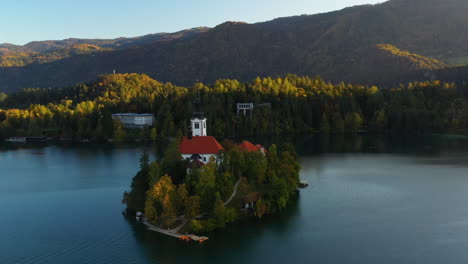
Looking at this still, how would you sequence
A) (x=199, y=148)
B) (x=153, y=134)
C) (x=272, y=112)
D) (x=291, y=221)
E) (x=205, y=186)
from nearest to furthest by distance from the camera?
(x=205, y=186), (x=291, y=221), (x=199, y=148), (x=153, y=134), (x=272, y=112)

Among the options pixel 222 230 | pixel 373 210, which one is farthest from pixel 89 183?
pixel 373 210

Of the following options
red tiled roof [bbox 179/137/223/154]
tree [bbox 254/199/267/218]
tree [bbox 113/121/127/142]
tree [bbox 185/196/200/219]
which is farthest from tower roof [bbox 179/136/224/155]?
tree [bbox 113/121/127/142]

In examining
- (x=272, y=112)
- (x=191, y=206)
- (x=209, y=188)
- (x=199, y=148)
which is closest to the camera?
(x=191, y=206)

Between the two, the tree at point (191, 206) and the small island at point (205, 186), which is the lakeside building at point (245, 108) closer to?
the small island at point (205, 186)

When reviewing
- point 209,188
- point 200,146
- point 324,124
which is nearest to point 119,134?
point 324,124

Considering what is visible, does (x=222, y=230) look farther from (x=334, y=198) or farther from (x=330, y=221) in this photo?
(x=334, y=198)

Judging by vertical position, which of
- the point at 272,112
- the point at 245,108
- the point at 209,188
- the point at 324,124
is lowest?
the point at 209,188

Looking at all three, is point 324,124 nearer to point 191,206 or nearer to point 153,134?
point 153,134
